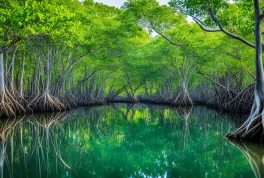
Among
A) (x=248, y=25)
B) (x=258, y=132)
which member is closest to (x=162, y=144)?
(x=258, y=132)

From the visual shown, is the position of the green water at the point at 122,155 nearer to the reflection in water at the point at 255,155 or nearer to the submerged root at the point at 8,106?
the reflection in water at the point at 255,155

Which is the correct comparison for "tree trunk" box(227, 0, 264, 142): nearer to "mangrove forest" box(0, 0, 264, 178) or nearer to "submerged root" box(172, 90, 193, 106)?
"mangrove forest" box(0, 0, 264, 178)

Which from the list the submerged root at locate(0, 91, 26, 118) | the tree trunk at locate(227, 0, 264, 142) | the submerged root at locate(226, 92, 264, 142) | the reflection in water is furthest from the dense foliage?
the reflection in water

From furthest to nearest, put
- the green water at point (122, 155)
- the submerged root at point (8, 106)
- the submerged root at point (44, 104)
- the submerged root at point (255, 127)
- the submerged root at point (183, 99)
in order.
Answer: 1. the submerged root at point (183, 99)
2. the submerged root at point (44, 104)
3. the submerged root at point (8, 106)
4. the submerged root at point (255, 127)
5. the green water at point (122, 155)

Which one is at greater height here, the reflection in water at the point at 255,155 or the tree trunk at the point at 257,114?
the tree trunk at the point at 257,114

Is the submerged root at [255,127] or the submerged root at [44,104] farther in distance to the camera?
the submerged root at [44,104]

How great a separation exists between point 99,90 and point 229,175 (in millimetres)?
28635

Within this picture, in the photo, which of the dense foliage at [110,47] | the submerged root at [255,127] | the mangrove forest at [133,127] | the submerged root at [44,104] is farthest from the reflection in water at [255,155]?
the submerged root at [44,104]

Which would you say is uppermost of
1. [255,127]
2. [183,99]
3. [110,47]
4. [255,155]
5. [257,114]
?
[110,47]

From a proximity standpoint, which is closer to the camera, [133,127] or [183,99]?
[133,127]

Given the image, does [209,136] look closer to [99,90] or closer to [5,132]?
[5,132]

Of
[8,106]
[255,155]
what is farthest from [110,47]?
[255,155]

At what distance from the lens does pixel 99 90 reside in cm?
3338

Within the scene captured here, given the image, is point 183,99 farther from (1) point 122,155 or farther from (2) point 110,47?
(1) point 122,155
